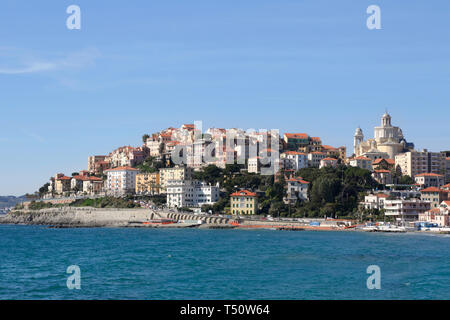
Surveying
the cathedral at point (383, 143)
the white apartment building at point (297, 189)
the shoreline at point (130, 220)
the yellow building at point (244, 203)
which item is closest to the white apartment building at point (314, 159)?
the cathedral at point (383, 143)

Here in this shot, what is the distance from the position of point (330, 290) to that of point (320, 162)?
90093 millimetres

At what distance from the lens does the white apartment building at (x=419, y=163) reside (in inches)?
4498

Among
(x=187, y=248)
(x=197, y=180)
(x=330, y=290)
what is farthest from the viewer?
(x=197, y=180)

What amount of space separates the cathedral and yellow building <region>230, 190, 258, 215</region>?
34.9m

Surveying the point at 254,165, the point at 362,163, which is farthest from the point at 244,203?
the point at 362,163

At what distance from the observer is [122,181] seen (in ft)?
423

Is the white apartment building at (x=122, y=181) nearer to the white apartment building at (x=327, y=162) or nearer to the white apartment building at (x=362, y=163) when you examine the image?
the white apartment building at (x=327, y=162)

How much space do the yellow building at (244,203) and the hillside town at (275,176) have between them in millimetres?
165

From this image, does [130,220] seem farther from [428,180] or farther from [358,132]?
[358,132]

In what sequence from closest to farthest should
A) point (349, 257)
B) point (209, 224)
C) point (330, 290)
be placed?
point (330, 290) → point (349, 257) → point (209, 224)

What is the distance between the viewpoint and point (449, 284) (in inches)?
1198

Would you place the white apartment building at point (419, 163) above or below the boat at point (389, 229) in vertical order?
above
